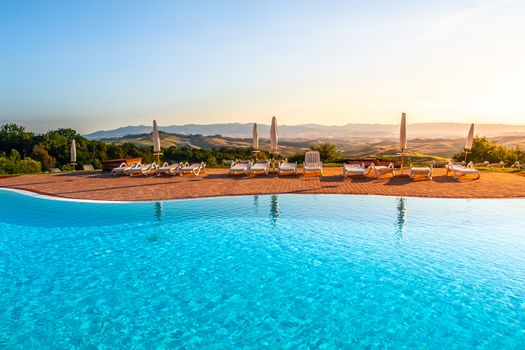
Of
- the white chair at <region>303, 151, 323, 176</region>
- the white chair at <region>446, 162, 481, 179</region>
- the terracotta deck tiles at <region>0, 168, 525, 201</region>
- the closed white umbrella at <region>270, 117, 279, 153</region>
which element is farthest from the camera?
the closed white umbrella at <region>270, 117, 279, 153</region>

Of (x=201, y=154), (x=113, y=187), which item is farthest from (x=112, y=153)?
(x=113, y=187)

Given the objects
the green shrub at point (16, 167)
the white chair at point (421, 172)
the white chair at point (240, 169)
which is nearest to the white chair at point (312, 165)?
the white chair at point (240, 169)

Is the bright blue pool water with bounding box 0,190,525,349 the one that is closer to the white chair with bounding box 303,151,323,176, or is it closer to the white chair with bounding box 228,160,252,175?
the white chair with bounding box 303,151,323,176

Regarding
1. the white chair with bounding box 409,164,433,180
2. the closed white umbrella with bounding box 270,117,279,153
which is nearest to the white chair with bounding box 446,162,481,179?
the white chair with bounding box 409,164,433,180

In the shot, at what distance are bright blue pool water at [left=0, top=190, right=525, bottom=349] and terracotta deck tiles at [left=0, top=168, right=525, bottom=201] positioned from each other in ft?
7.16

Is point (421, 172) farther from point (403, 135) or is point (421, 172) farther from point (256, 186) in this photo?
point (256, 186)

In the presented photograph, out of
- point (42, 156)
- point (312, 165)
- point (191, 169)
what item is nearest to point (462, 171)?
point (312, 165)

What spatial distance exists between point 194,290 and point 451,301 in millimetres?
3995

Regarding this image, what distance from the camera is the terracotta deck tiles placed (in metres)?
12.3

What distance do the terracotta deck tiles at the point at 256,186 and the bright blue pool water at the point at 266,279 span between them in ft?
7.16

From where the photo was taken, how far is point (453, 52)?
1884 cm

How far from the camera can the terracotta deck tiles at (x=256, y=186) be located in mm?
12258

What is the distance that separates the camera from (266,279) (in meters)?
5.80

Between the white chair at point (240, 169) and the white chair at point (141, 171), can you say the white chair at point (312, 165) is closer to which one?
the white chair at point (240, 169)
